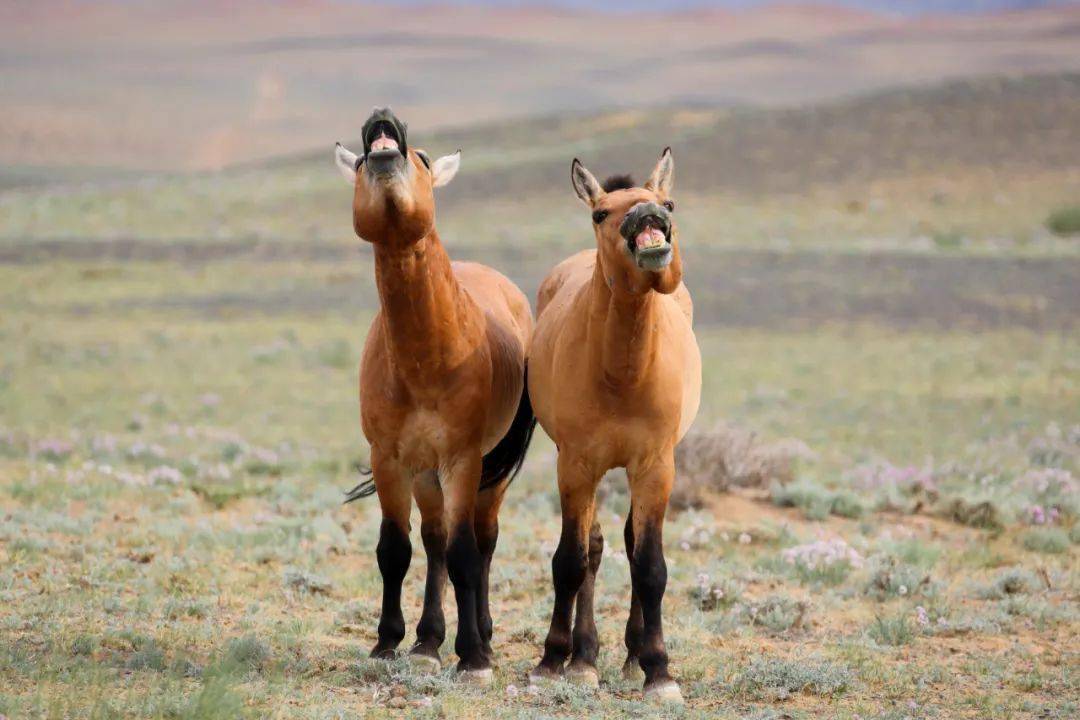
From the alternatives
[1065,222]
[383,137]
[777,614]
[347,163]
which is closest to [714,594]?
[777,614]

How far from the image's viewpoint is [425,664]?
6.82 meters

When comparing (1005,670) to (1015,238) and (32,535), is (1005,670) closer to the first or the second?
(32,535)

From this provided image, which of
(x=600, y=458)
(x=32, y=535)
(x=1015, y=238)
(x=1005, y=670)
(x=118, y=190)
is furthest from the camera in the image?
(x=118, y=190)

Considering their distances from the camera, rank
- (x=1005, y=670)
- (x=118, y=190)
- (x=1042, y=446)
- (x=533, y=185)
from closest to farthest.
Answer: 1. (x=1005, y=670)
2. (x=1042, y=446)
3. (x=533, y=185)
4. (x=118, y=190)

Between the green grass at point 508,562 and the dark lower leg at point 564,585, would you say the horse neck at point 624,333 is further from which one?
the green grass at point 508,562

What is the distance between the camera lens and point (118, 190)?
57.0 m

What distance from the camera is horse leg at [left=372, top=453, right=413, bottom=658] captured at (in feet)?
22.4

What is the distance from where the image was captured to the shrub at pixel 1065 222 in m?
38.3

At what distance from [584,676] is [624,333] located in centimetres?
170

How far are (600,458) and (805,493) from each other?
5387 mm

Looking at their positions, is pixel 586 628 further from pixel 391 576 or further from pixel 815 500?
pixel 815 500

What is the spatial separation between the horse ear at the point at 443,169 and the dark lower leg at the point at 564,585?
1.71 metres

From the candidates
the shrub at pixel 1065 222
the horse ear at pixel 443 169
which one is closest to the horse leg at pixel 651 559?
the horse ear at pixel 443 169


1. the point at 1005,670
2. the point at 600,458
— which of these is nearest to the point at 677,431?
the point at 600,458
